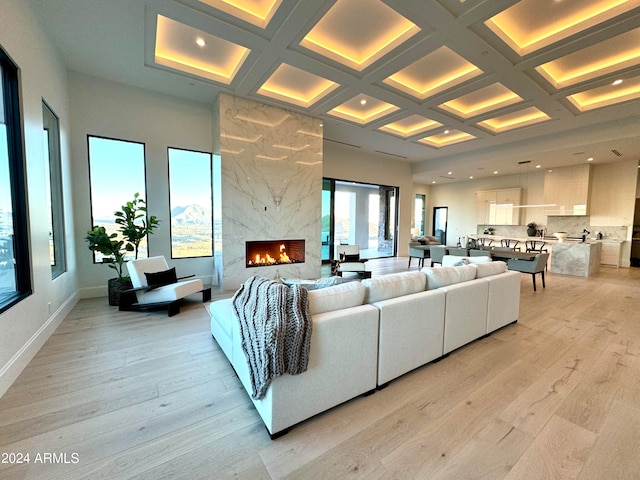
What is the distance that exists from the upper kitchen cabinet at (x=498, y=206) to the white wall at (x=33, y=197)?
11.9 m

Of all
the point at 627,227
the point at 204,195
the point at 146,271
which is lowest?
the point at 146,271

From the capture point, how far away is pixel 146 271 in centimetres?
407

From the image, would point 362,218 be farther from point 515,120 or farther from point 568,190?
point 568,190

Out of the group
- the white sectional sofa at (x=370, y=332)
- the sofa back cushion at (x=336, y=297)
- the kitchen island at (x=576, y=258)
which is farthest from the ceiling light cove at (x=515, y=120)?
the sofa back cushion at (x=336, y=297)

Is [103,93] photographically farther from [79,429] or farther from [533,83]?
[533,83]

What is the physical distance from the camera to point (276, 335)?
159 centimetres

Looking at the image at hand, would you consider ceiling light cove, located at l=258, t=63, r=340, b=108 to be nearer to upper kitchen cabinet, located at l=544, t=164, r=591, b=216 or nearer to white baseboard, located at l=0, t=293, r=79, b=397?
white baseboard, located at l=0, t=293, r=79, b=397

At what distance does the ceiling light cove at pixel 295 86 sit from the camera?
4445 mm

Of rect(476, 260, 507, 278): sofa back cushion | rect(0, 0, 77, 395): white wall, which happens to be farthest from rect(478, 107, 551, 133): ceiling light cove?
rect(0, 0, 77, 395): white wall

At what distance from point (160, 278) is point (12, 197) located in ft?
6.22

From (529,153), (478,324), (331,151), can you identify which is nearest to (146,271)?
(478,324)

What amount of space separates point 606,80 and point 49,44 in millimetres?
7852

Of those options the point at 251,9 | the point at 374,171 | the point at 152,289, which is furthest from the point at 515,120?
the point at 152,289

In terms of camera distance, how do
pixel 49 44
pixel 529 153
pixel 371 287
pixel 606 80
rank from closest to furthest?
pixel 371 287 → pixel 49 44 → pixel 606 80 → pixel 529 153
